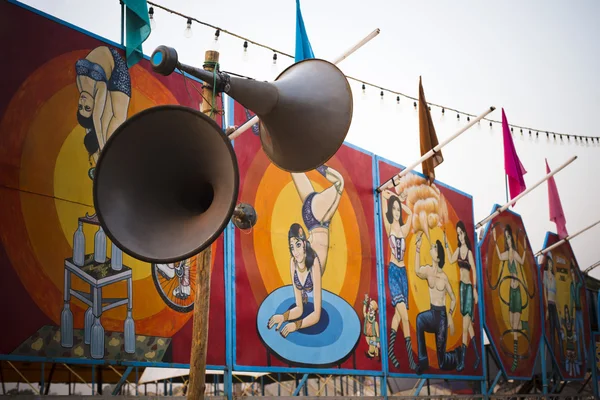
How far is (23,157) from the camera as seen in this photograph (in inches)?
267

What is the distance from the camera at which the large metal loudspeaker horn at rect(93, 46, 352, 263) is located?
4.39 metres

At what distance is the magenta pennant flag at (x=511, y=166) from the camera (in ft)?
45.9

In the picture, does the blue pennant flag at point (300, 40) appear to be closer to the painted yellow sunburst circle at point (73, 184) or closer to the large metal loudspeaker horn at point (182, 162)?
the painted yellow sunburst circle at point (73, 184)

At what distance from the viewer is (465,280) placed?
1389cm

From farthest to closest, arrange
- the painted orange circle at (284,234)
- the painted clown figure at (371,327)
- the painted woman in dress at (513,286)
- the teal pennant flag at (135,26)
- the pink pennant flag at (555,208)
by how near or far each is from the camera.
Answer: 1. the pink pennant flag at (555,208)
2. the painted woman in dress at (513,286)
3. the painted clown figure at (371,327)
4. the painted orange circle at (284,234)
5. the teal pennant flag at (135,26)

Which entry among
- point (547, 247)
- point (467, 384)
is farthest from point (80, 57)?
point (467, 384)

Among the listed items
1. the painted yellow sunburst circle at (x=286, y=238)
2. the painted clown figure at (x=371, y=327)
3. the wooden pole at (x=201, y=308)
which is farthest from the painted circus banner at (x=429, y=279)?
the wooden pole at (x=201, y=308)

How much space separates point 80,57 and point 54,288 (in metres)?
2.40

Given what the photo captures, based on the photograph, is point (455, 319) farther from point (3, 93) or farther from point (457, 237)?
point (3, 93)

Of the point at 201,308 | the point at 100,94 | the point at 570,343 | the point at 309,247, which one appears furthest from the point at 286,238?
the point at 570,343

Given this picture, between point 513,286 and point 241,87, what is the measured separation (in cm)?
1226

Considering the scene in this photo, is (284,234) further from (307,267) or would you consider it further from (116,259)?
(116,259)

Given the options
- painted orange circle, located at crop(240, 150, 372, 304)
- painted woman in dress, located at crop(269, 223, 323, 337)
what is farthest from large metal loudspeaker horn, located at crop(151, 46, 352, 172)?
painted woman in dress, located at crop(269, 223, 323, 337)

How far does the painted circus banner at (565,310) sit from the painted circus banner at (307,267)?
761cm
